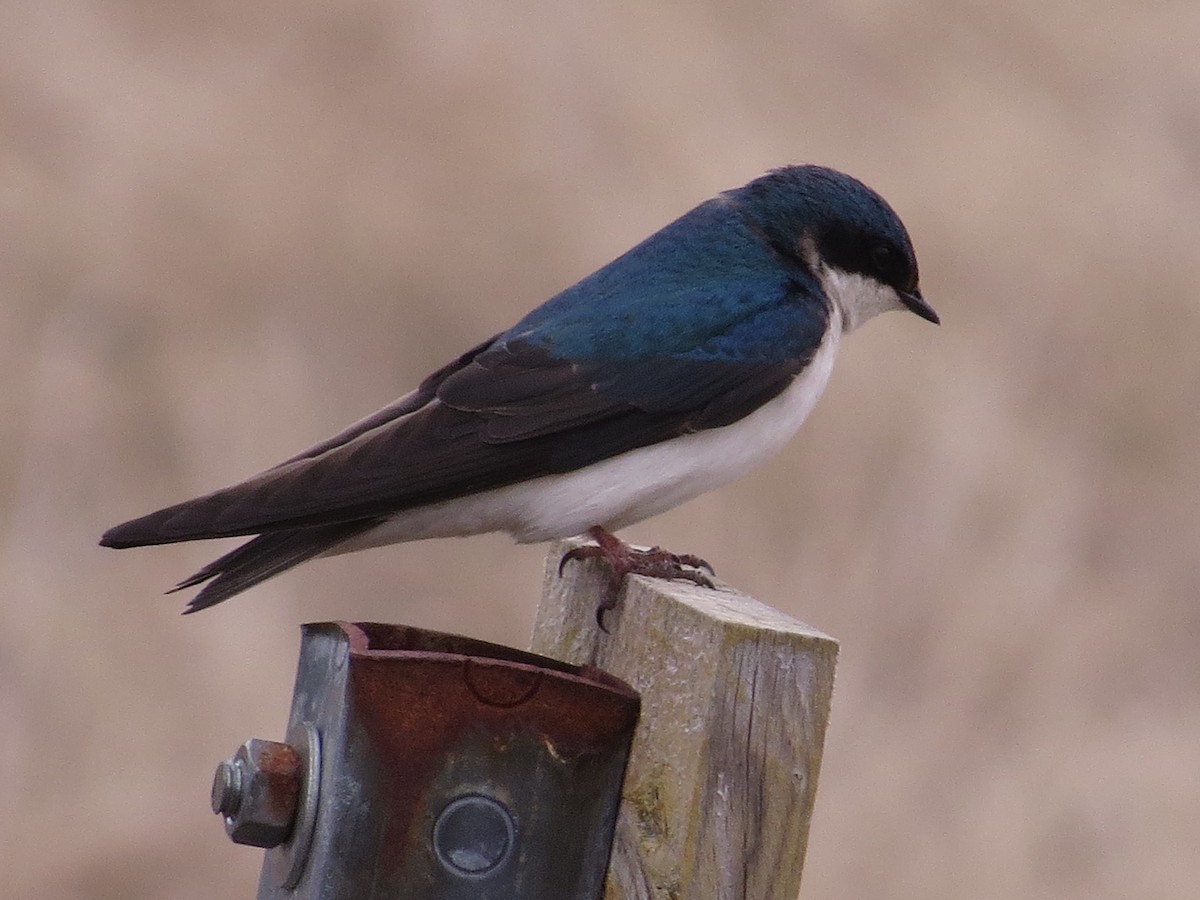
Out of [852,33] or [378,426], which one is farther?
[852,33]

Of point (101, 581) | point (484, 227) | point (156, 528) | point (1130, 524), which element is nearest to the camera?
point (156, 528)

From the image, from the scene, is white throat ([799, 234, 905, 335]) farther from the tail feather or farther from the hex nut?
the hex nut

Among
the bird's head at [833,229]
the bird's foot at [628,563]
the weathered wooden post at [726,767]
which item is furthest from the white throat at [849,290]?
the weathered wooden post at [726,767]

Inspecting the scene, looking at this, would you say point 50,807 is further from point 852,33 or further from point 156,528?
point 852,33

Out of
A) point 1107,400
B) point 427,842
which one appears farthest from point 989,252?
point 427,842

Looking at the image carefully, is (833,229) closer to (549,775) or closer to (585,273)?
(549,775)

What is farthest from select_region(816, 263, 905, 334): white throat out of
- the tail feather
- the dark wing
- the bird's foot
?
the tail feather

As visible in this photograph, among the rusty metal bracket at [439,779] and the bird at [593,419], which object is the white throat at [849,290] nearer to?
the bird at [593,419]
